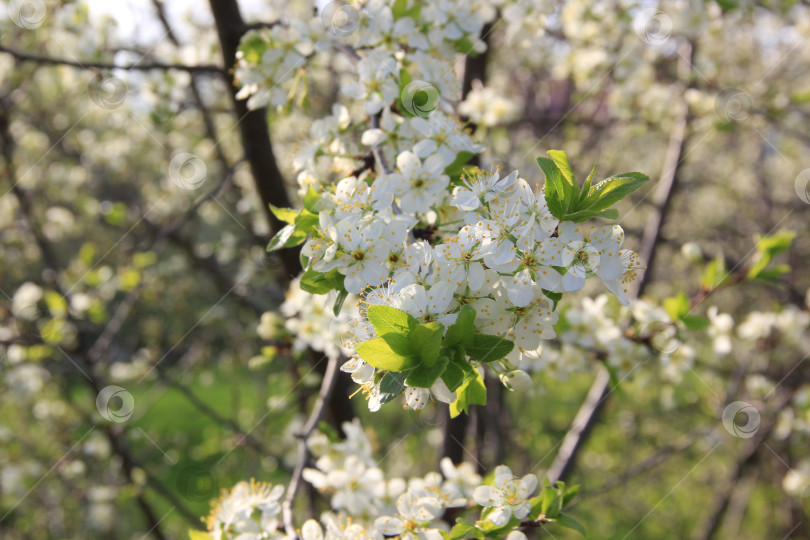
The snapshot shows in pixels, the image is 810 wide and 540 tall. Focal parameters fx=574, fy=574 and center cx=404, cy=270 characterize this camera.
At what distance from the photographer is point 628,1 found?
123 inches

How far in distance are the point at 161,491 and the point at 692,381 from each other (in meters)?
5.01

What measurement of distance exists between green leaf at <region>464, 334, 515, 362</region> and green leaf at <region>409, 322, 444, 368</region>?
65mm

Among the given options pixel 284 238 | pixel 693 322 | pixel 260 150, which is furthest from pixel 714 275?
pixel 260 150

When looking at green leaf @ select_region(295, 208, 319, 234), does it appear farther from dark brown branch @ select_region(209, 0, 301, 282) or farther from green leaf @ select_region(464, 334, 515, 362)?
dark brown branch @ select_region(209, 0, 301, 282)

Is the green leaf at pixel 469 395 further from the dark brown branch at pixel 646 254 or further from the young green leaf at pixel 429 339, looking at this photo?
the dark brown branch at pixel 646 254

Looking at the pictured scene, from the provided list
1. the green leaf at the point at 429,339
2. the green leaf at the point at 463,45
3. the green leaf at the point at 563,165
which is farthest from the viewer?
the green leaf at the point at 463,45

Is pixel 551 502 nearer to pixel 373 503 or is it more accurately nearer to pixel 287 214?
pixel 373 503

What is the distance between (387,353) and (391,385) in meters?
0.06

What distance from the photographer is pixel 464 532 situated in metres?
1.02

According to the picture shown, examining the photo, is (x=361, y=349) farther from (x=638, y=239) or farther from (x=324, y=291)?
(x=638, y=239)

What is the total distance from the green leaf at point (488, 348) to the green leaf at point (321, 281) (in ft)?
0.88

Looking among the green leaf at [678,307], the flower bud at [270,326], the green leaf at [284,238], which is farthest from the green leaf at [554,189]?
the flower bud at [270,326]

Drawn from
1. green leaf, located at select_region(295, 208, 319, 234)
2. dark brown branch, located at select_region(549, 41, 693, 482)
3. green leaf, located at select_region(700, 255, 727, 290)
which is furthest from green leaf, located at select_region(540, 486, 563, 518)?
dark brown branch, located at select_region(549, 41, 693, 482)

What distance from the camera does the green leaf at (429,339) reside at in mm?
801
